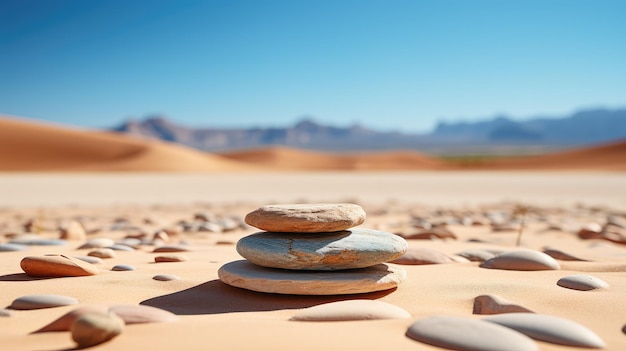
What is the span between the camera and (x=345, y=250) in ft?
8.09

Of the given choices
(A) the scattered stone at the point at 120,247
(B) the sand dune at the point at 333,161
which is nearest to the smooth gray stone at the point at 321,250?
(A) the scattered stone at the point at 120,247

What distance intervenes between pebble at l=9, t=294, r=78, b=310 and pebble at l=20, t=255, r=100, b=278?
490mm

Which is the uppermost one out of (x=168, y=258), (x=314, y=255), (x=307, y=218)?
(x=307, y=218)

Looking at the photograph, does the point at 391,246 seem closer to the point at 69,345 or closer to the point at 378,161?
the point at 69,345

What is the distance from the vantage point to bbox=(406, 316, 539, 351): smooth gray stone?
1.64 metres

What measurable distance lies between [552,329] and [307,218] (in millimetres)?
1168

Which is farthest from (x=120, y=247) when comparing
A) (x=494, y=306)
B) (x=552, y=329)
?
(x=552, y=329)

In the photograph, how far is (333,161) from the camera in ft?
135

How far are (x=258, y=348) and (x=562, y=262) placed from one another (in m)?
2.53

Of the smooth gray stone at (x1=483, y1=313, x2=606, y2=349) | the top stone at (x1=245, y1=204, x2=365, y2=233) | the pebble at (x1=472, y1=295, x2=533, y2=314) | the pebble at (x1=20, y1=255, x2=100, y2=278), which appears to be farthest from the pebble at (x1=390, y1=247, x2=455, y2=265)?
the pebble at (x1=20, y1=255, x2=100, y2=278)

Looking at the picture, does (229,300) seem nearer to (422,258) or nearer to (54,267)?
(54,267)

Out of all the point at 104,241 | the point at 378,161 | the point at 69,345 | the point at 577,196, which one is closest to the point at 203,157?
the point at 378,161

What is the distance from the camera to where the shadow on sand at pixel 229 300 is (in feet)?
7.52

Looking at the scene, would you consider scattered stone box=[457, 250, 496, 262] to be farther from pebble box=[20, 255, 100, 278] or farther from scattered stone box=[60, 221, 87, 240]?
scattered stone box=[60, 221, 87, 240]
